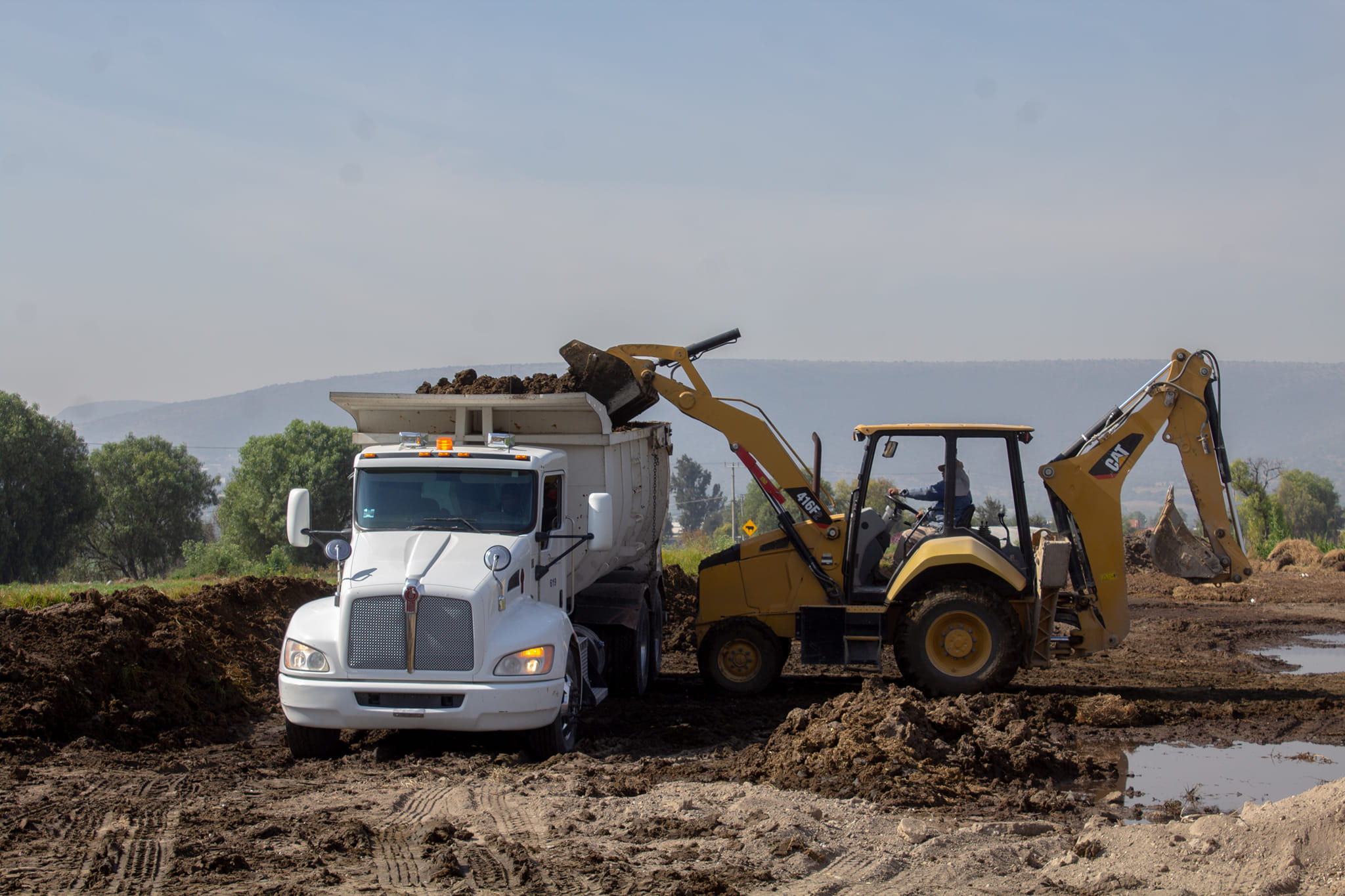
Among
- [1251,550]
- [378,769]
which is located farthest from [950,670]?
[1251,550]

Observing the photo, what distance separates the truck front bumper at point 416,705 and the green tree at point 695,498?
11116cm

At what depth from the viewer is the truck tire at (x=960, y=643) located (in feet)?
35.1

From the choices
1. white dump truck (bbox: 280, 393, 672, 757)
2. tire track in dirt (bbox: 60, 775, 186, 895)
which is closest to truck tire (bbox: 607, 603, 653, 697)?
white dump truck (bbox: 280, 393, 672, 757)

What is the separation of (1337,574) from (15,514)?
53.1 meters

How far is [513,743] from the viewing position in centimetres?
884

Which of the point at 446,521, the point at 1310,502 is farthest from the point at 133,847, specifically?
the point at 1310,502

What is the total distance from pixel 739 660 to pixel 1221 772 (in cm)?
473

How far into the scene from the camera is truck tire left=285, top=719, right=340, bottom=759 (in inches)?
334

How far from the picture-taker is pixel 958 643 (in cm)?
1080

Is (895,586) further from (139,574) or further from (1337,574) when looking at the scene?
(139,574)

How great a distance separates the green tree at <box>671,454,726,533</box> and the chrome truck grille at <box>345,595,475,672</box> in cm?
11118

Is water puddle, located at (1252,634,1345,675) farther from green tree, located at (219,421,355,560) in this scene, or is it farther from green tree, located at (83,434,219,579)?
Answer: green tree, located at (83,434,219,579)

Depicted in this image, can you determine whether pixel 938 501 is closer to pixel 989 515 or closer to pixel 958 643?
pixel 989 515

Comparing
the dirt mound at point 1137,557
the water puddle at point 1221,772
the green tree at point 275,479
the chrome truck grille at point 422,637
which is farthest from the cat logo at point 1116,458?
the green tree at point 275,479
